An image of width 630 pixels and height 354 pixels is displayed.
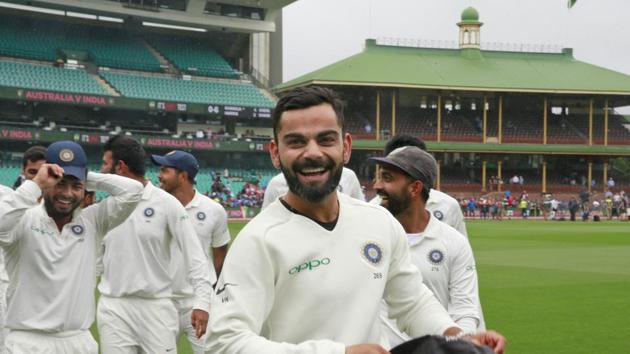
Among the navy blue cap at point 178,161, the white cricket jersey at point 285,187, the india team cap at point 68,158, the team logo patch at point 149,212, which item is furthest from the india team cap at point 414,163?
the navy blue cap at point 178,161

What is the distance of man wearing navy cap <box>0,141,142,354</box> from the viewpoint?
575cm

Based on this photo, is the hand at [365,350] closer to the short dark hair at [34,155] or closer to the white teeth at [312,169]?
the white teeth at [312,169]

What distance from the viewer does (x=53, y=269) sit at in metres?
5.86

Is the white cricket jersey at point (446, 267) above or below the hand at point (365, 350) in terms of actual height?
below

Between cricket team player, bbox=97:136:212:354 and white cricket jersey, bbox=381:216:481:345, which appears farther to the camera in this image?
cricket team player, bbox=97:136:212:354

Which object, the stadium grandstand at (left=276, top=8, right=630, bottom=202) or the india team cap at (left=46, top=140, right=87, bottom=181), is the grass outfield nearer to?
the india team cap at (left=46, top=140, right=87, bottom=181)

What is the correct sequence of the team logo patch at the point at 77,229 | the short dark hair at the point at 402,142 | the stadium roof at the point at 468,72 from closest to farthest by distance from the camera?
the team logo patch at the point at 77,229 → the short dark hair at the point at 402,142 → the stadium roof at the point at 468,72

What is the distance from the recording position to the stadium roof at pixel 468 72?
201 feet

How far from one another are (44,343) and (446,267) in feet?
9.04

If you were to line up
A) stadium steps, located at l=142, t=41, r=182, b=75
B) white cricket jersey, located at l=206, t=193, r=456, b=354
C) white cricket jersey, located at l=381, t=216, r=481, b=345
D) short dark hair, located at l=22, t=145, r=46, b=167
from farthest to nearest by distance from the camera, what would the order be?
1. stadium steps, located at l=142, t=41, r=182, b=75
2. short dark hair, located at l=22, t=145, r=46, b=167
3. white cricket jersey, located at l=381, t=216, r=481, b=345
4. white cricket jersey, located at l=206, t=193, r=456, b=354

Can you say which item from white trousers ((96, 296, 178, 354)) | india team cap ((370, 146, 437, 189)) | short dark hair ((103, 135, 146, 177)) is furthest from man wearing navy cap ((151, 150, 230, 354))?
india team cap ((370, 146, 437, 189))

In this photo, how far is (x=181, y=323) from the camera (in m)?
8.38

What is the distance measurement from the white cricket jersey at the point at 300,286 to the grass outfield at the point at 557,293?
7933mm

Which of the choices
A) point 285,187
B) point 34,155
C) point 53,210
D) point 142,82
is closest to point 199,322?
point 53,210
